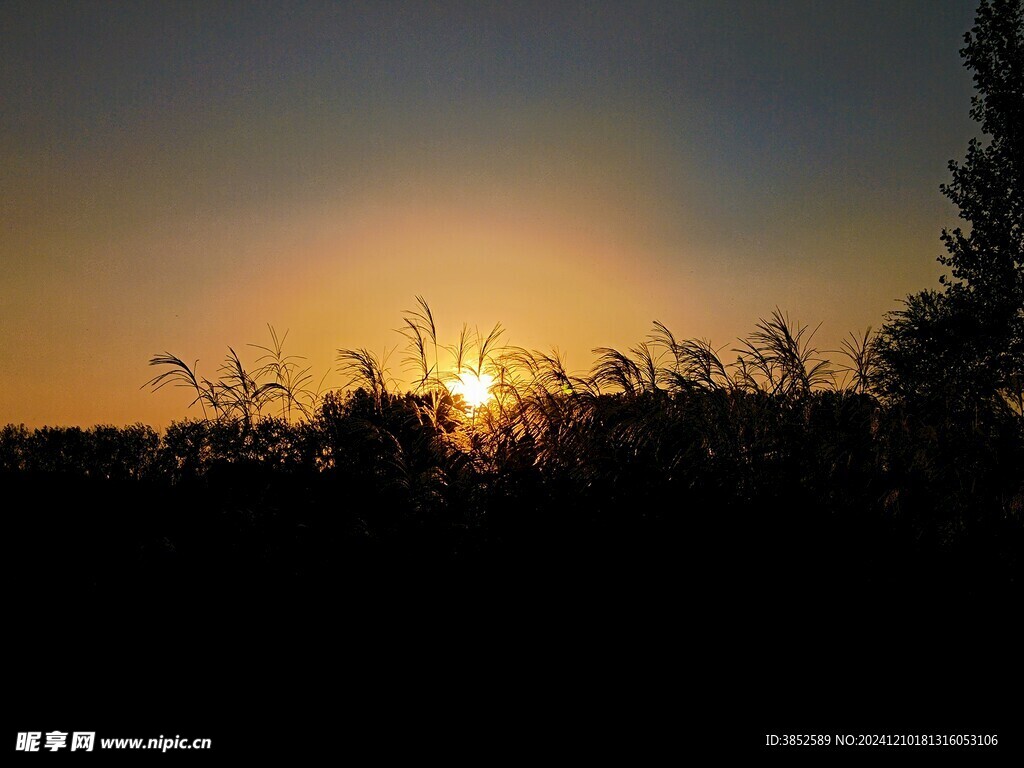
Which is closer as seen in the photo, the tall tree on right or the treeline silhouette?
the treeline silhouette

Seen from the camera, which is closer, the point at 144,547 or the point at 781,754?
the point at 781,754

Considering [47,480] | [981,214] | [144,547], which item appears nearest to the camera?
[144,547]

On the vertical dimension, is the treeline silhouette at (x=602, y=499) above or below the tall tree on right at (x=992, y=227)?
below

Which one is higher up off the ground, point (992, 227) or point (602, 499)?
point (992, 227)

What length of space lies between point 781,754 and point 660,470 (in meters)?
2.81

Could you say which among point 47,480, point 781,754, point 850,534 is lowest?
point 781,754

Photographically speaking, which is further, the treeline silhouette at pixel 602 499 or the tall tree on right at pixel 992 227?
the tall tree on right at pixel 992 227

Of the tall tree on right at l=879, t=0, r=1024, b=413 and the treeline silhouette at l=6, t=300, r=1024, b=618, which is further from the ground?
the tall tree on right at l=879, t=0, r=1024, b=413

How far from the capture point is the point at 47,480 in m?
14.2

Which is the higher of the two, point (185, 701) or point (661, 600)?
point (661, 600)

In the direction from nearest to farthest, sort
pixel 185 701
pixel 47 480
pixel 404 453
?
1. pixel 185 701
2. pixel 404 453
3. pixel 47 480

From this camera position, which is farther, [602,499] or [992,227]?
[992,227]

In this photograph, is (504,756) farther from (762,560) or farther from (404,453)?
(404,453)

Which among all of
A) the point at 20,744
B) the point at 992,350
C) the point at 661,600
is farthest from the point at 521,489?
the point at 992,350
